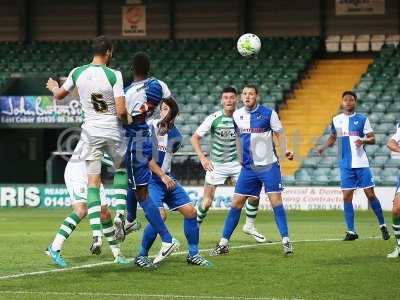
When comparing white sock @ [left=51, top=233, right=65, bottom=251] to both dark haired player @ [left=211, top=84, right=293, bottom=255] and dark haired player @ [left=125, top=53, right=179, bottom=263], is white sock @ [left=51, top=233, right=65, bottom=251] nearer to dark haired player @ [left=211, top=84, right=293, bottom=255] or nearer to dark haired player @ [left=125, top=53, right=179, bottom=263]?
dark haired player @ [left=125, top=53, right=179, bottom=263]

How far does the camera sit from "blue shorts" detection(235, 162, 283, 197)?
13.6 metres

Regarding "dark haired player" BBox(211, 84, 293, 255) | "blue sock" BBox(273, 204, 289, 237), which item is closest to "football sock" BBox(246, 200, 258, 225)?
"dark haired player" BBox(211, 84, 293, 255)

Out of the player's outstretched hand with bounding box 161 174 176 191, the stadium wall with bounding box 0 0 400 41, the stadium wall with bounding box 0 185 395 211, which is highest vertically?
the stadium wall with bounding box 0 0 400 41

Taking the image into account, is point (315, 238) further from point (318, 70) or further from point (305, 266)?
point (318, 70)

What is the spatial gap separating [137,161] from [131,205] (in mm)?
1566

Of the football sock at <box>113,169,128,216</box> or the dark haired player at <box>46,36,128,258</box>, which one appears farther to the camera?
the football sock at <box>113,169,128,216</box>

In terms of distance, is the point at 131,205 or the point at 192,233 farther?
the point at 131,205

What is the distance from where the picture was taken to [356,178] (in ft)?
55.3

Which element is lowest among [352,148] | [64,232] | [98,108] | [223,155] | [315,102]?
[64,232]

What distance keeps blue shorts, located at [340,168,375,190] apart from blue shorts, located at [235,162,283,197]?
10.7 ft

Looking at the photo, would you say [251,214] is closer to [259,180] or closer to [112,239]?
[259,180]

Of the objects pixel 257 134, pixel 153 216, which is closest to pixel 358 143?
pixel 257 134

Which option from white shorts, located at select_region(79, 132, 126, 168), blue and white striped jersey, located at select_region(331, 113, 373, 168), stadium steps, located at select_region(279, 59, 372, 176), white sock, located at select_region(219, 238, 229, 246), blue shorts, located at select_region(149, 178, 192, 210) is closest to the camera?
white shorts, located at select_region(79, 132, 126, 168)

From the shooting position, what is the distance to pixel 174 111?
12438 mm
